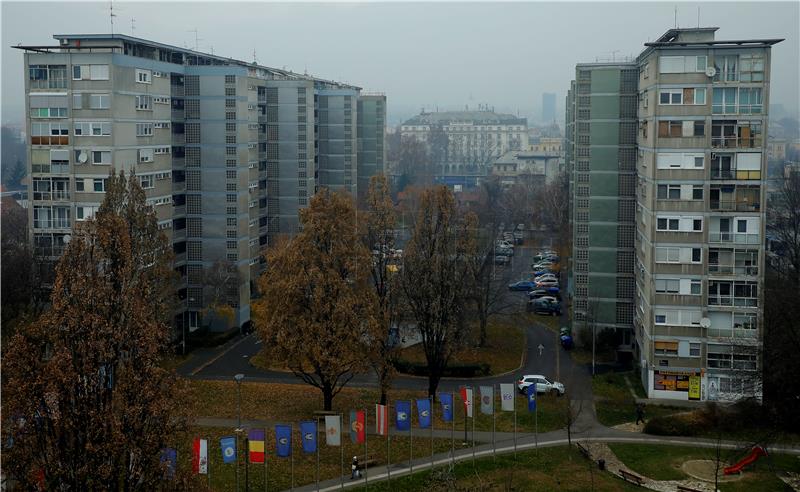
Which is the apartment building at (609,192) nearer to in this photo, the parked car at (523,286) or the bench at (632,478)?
the bench at (632,478)

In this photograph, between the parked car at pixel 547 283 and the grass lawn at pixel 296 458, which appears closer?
the grass lawn at pixel 296 458

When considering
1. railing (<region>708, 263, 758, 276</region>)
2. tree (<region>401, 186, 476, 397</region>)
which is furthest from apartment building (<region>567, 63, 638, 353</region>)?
tree (<region>401, 186, 476, 397</region>)

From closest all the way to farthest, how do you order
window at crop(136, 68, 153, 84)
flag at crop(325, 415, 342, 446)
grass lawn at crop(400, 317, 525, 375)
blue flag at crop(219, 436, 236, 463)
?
blue flag at crop(219, 436, 236, 463) < flag at crop(325, 415, 342, 446) < grass lawn at crop(400, 317, 525, 375) < window at crop(136, 68, 153, 84)

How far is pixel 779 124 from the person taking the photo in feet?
499

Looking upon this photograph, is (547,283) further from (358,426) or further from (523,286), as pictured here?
(358,426)

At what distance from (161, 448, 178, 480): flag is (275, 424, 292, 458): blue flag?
451 centimetres

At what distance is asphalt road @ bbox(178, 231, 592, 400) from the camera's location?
35.9 metres

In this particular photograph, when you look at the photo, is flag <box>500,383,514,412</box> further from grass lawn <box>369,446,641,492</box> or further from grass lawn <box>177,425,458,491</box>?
grass lawn <box>177,425,458,491</box>

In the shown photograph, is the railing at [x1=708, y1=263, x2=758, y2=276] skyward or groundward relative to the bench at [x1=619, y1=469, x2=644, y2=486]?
skyward

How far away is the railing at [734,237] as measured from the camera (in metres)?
33.2

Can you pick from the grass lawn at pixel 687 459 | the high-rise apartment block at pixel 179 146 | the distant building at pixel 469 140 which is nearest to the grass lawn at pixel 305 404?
the grass lawn at pixel 687 459

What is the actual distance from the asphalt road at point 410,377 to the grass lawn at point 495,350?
0.56 metres

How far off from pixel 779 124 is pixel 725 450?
138 m

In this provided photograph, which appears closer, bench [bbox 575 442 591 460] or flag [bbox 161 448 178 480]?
flag [bbox 161 448 178 480]
